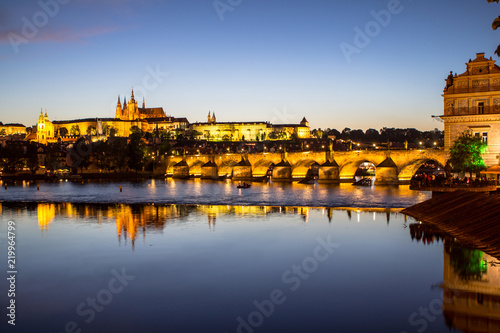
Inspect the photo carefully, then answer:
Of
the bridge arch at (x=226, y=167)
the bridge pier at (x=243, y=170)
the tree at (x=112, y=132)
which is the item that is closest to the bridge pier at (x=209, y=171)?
the bridge arch at (x=226, y=167)

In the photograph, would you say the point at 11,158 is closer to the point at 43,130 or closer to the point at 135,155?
the point at 135,155

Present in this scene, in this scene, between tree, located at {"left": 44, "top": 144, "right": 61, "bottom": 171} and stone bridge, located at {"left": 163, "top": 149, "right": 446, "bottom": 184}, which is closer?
stone bridge, located at {"left": 163, "top": 149, "right": 446, "bottom": 184}

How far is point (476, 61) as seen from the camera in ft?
120

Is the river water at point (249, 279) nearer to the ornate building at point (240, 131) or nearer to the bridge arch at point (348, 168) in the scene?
the bridge arch at point (348, 168)

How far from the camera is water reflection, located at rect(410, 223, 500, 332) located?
437 inches

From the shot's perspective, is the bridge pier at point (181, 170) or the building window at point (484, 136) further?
the bridge pier at point (181, 170)

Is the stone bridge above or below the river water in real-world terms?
above

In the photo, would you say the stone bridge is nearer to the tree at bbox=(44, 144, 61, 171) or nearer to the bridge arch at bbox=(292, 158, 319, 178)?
the bridge arch at bbox=(292, 158, 319, 178)

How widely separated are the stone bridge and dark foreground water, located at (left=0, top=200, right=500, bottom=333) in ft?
116

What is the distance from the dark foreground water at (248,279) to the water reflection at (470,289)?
31mm

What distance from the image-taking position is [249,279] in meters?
15.6

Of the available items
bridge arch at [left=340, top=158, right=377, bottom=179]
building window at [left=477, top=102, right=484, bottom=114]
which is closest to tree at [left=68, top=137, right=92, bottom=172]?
bridge arch at [left=340, top=158, right=377, bottom=179]

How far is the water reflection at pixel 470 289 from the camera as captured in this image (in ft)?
36.4

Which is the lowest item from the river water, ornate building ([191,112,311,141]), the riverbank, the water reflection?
the river water
